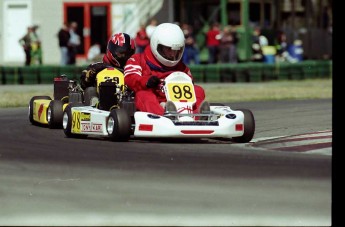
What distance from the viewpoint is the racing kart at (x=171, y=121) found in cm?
1085

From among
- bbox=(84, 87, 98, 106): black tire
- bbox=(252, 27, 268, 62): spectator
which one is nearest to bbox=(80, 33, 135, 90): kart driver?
bbox=(84, 87, 98, 106): black tire

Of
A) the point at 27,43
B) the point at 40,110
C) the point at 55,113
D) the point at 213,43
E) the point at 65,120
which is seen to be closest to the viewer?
the point at 65,120

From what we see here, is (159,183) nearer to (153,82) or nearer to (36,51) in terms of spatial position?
(153,82)

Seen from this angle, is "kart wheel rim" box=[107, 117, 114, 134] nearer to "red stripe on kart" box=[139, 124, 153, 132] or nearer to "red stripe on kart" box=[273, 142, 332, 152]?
"red stripe on kart" box=[139, 124, 153, 132]

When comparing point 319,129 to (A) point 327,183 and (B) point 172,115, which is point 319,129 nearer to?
(B) point 172,115

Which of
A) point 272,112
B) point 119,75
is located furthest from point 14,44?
point 119,75

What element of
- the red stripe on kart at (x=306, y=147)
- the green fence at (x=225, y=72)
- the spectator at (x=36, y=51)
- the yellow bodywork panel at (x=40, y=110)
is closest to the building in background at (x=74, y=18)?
the spectator at (x=36, y=51)

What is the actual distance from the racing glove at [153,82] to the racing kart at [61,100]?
0.80 meters

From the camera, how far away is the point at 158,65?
11914 mm

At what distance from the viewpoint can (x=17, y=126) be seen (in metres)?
13.7

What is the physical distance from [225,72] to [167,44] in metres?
14.6

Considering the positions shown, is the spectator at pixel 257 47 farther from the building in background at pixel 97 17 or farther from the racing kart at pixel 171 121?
the racing kart at pixel 171 121

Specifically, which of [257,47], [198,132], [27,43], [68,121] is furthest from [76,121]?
[257,47]

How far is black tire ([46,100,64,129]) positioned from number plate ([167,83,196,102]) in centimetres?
206
